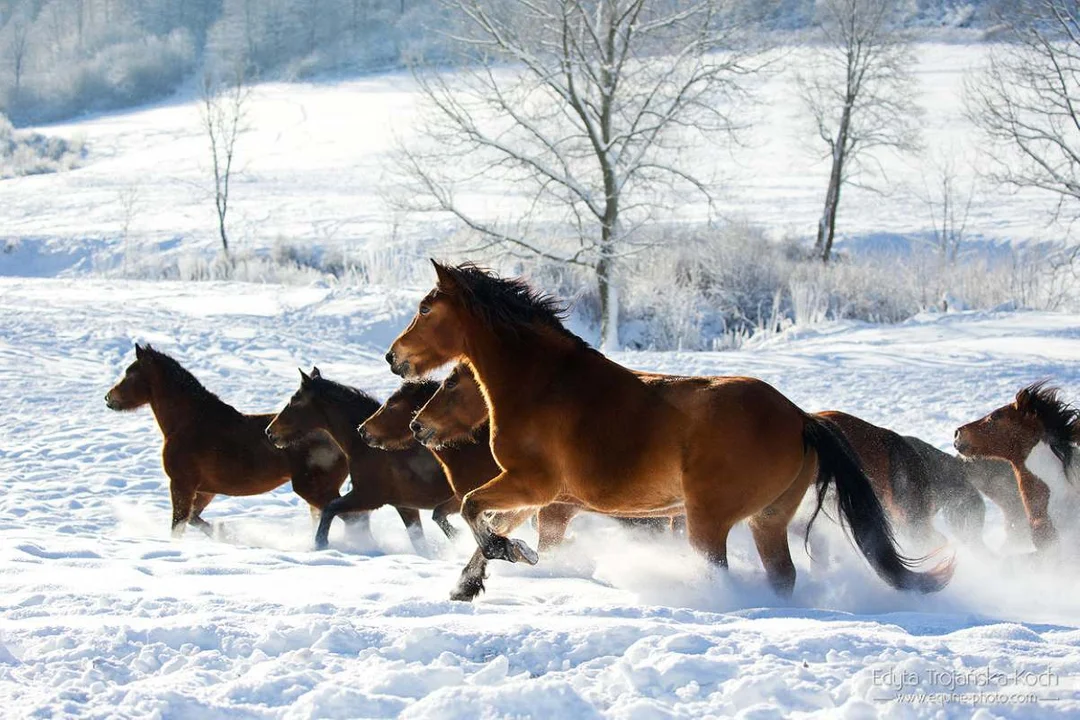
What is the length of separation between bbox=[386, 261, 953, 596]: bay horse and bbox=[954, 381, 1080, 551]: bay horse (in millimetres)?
1474

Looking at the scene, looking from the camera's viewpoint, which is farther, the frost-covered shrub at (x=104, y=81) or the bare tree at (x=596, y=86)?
the frost-covered shrub at (x=104, y=81)

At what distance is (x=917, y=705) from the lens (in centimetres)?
321

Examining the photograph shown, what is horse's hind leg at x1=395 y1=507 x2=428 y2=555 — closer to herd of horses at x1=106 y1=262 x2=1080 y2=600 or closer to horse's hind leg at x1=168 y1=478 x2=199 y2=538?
herd of horses at x1=106 y1=262 x2=1080 y2=600

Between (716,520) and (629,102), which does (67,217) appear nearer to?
(629,102)

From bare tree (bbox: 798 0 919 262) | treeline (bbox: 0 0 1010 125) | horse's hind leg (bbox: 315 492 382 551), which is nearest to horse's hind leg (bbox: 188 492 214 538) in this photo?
horse's hind leg (bbox: 315 492 382 551)

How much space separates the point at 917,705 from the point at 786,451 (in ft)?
6.10

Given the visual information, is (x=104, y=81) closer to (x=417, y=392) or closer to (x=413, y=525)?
(x=413, y=525)

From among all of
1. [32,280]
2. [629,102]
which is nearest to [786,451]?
[629,102]

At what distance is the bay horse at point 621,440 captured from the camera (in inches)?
192

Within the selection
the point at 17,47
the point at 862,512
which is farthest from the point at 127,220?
the point at 17,47

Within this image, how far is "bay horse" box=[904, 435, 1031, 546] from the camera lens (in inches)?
265

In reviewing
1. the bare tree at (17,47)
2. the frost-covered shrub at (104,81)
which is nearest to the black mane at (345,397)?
the frost-covered shrub at (104,81)

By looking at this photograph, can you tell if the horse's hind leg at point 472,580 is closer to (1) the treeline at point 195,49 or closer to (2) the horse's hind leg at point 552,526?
(2) the horse's hind leg at point 552,526

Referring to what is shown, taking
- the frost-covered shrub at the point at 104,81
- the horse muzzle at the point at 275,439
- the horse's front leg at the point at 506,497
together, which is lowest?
the horse muzzle at the point at 275,439
